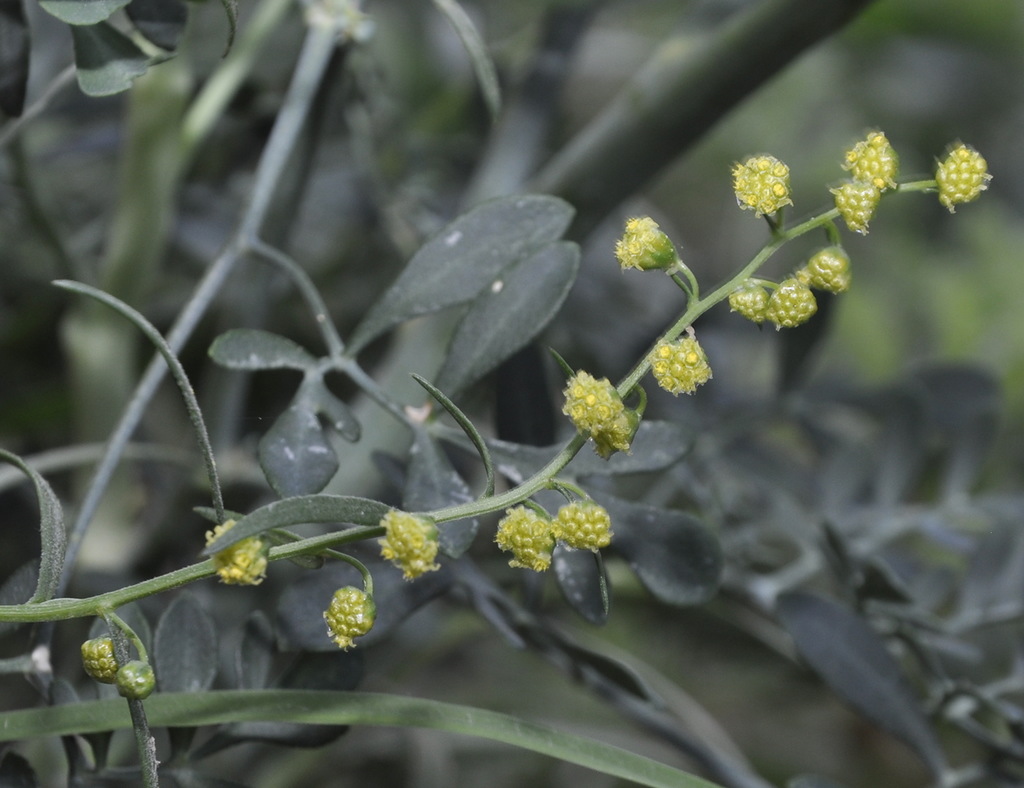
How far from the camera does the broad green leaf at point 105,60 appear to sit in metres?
0.30

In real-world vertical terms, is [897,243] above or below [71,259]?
below

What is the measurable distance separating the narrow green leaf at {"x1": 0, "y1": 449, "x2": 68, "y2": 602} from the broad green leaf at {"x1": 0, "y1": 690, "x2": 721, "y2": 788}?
0.04 meters

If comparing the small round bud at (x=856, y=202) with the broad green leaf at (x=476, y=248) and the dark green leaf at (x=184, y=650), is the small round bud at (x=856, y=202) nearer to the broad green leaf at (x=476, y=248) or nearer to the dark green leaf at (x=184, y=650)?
the broad green leaf at (x=476, y=248)

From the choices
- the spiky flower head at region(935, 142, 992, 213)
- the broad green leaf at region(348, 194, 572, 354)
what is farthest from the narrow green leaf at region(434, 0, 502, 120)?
the spiky flower head at region(935, 142, 992, 213)

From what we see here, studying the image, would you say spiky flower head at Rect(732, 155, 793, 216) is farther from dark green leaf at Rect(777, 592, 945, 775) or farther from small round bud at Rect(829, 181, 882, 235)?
dark green leaf at Rect(777, 592, 945, 775)

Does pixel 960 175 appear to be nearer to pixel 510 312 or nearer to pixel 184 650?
pixel 510 312

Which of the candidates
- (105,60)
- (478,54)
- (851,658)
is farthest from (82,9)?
(851,658)

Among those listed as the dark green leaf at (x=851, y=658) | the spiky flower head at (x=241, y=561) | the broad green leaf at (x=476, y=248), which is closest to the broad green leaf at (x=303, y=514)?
the spiky flower head at (x=241, y=561)

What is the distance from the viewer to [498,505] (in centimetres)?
24

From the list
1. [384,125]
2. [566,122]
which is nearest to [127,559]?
[384,125]

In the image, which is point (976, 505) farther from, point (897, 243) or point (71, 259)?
point (897, 243)

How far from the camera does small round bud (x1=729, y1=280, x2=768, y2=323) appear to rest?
0.26 metres

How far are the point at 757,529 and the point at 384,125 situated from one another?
0.39m

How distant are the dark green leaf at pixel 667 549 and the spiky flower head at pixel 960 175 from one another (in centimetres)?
13
